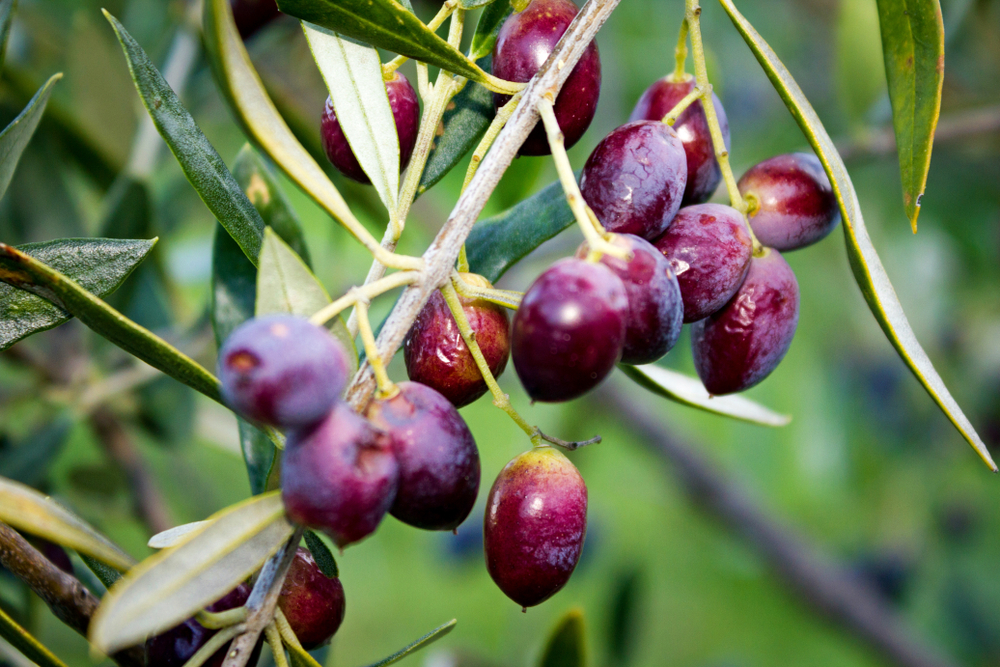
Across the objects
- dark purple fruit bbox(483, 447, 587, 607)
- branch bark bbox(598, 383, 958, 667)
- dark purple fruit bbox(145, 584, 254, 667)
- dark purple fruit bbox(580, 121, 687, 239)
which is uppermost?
dark purple fruit bbox(580, 121, 687, 239)

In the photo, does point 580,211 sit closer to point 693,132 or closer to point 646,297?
point 646,297

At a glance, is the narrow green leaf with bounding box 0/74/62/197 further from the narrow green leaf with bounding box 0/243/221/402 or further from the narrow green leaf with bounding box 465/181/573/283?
the narrow green leaf with bounding box 465/181/573/283

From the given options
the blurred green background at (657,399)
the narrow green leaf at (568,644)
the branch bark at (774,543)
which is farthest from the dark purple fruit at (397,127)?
the branch bark at (774,543)

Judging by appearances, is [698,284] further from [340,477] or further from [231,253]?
[231,253]

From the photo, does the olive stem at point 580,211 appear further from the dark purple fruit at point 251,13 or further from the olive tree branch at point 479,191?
the dark purple fruit at point 251,13

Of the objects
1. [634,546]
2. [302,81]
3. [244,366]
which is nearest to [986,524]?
[634,546]

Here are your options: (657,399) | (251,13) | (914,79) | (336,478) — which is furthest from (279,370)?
(657,399)

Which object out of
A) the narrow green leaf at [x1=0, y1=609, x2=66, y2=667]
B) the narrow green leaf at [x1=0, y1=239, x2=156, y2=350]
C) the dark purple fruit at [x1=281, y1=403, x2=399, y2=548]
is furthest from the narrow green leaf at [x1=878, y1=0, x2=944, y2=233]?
the narrow green leaf at [x1=0, y1=609, x2=66, y2=667]
